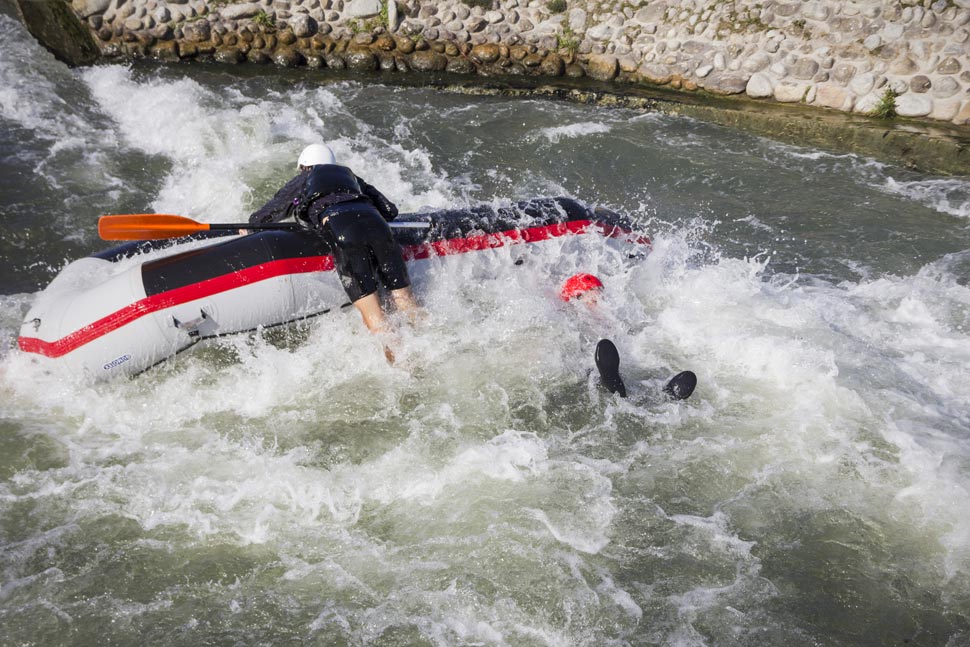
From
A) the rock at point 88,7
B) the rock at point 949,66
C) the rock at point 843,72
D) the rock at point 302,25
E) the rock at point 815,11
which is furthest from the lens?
the rock at point 302,25

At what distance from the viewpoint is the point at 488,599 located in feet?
13.0

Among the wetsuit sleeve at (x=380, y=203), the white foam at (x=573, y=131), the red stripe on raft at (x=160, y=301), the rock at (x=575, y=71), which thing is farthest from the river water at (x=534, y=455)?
the rock at (x=575, y=71)

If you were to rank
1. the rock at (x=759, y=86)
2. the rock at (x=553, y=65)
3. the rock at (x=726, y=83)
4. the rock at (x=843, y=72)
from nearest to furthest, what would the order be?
1. the rock at (x=843, y=72)
2. the rock at (x=759, y=86)
3. the rock at (x=726, y=83)
4. the rock at (x=553, y=65)

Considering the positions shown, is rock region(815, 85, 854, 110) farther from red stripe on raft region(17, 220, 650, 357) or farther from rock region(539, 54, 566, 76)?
red stripe on raft region(17, 220, 650, 357)

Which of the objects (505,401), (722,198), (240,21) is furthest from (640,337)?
(240,21)

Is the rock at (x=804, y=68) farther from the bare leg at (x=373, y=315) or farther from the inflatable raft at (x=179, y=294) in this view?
the bare leg at (x=373, y=315)

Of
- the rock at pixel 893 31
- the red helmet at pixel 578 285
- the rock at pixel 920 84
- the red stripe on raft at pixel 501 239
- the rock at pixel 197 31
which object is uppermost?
the rock at pixel 893 31

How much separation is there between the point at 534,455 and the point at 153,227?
9.45 ft

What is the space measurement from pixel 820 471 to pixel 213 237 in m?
4.29

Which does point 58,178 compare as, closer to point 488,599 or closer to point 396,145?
point 396,145

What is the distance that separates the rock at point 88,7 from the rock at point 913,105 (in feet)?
31.3

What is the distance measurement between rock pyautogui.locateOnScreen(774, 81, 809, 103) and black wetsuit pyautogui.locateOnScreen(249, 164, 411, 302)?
576cm

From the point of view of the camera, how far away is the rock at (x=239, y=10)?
1020 cm

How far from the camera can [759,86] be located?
366 inches
